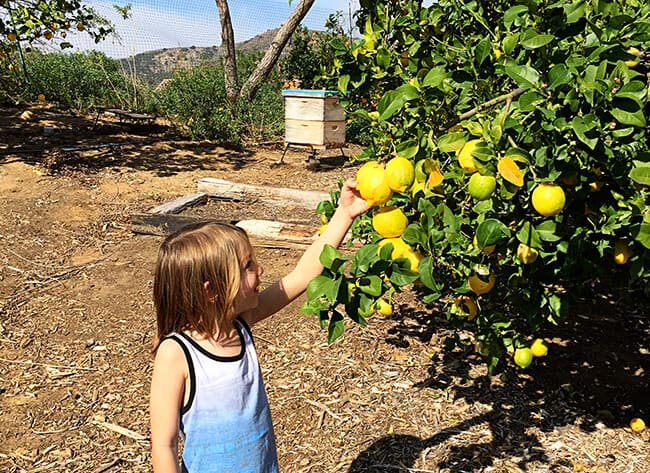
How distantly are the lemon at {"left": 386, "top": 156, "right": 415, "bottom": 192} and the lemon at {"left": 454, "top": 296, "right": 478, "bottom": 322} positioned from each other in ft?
2.71

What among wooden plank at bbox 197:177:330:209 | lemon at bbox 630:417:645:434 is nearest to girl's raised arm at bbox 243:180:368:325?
lemon at bbox 630:417:645:434

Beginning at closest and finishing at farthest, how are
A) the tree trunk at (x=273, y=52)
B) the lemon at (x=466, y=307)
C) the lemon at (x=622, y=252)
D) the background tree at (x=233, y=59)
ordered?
1. the lemon at (x=622, y=252)
2. the lemon at (x=466, y=307)
3. the tree trunk at (x=273, y=52)
4. the background tree at (x=233, y=59)

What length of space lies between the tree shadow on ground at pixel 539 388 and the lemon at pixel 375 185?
153cm

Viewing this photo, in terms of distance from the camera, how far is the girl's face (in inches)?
60.2

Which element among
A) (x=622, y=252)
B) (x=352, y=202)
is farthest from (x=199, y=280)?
(x=622, y=252)

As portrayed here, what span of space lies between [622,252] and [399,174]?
0.66m

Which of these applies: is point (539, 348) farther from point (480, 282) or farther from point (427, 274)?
point (427, 274)

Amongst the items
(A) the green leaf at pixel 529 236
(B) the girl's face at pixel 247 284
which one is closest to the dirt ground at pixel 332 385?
(B) the girl's face at pixel 247 284

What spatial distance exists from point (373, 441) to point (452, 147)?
170cm

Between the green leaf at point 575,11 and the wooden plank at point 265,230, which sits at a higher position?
the green leaf at point 575,11

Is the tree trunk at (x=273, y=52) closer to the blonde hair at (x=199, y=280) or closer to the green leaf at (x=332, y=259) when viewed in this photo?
the blonde hair at (x=199, y=280)

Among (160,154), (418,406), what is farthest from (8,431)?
(160,154)

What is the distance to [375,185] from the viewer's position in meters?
1.17

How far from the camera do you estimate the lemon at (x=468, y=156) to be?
3.62ft
